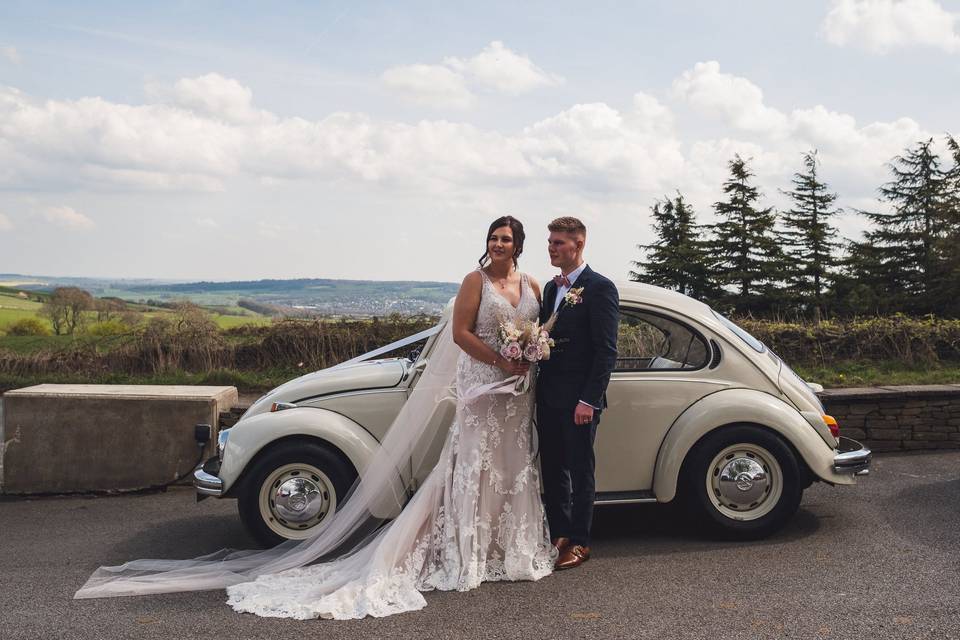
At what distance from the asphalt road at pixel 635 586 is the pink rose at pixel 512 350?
4.52ft

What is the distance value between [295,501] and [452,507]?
115cm

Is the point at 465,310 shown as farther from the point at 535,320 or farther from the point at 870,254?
the point at 870,254

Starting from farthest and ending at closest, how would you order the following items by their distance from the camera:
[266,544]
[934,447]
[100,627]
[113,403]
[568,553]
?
[934,447], [113,403], [266,544], [568,553], [100,627]

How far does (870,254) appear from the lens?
109 ft

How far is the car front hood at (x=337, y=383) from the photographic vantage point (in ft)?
19.9

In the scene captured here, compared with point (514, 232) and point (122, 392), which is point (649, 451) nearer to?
point (514, 232)

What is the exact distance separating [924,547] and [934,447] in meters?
3.78

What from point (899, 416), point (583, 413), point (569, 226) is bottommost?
point (899, 416)

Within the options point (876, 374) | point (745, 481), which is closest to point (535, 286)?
point (745, 481)

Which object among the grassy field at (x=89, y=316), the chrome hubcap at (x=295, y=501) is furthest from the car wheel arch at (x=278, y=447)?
the grassy field at (x=89, y=316)

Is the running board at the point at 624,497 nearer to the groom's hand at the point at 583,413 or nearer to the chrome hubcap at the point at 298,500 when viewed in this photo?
the groom's hand at the point at 583,413

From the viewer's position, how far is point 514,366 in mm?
5434

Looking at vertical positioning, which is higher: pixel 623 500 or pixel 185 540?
A: pixel 623 500

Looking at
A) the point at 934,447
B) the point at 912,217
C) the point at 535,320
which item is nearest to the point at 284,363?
the point at 535,320
